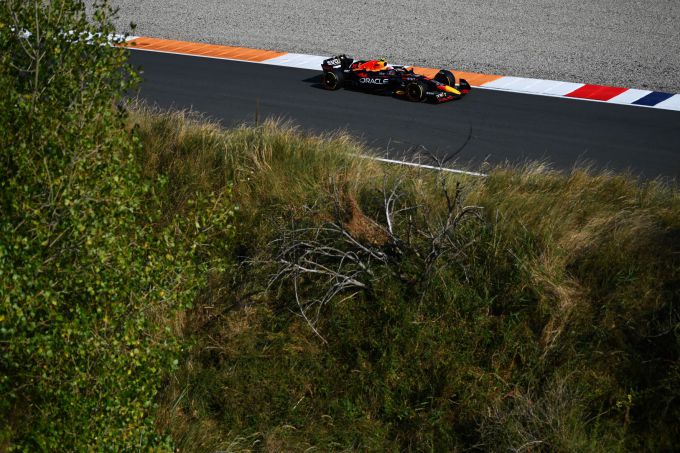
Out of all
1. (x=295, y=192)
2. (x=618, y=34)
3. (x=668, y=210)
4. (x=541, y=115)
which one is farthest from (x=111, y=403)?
(x=618, y=34)

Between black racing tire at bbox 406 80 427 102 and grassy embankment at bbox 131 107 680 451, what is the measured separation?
4845 millimetres

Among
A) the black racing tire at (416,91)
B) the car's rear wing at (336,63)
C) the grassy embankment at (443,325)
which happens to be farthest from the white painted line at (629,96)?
the grassy embankment at (443,325)

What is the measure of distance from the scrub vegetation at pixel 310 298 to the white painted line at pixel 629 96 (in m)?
5.26

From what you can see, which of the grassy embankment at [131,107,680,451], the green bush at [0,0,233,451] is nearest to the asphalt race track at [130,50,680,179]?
the grassy embankment at [131,107,680,451]

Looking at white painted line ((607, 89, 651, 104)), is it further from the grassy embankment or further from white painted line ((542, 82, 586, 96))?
the grassy embankment

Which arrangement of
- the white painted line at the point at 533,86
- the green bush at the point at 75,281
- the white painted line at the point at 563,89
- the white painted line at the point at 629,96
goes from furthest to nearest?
the white painted line at the point at 533,86
the white painted line at the point at 563,89
the white painted line at the point at 629,96
the green bush at the point at 75,281

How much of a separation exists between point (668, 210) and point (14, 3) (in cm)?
670

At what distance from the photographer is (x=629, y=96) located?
48.9 feet

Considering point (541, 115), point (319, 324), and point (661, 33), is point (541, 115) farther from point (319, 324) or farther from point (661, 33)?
point (661, 33)

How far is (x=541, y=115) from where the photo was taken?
13.8 meters

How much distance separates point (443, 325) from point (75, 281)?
153 inches

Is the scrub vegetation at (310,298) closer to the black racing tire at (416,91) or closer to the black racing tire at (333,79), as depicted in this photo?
the black racing tire at (416,91)

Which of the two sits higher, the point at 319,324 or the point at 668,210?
the point at 668,210

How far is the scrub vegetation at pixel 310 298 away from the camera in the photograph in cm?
551
